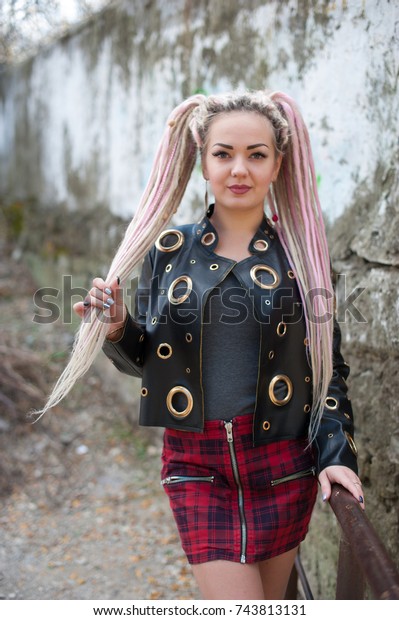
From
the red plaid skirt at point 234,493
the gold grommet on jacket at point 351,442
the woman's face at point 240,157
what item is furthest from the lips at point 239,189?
the gold grommet on jacket at point 351,442

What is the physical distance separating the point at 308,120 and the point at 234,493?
1.48m

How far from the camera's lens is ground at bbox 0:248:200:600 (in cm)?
Answer: 294

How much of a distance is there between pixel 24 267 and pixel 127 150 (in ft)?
7.59

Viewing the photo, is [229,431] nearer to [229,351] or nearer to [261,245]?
[229,351]

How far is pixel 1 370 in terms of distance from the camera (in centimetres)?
406

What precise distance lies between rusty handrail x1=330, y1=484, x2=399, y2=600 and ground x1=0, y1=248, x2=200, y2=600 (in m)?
1.46

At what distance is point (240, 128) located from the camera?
1763 millimetres

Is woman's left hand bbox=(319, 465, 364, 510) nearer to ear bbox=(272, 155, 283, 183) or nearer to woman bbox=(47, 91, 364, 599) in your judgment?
woman bbox=(47, 91, 364, 599)

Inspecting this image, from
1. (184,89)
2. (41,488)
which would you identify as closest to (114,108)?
(184,89)

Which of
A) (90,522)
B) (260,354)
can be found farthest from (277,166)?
(90,522)

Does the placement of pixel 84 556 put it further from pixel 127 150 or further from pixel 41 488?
pixel 127 150

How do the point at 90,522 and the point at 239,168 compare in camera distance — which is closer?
the point at 239,168

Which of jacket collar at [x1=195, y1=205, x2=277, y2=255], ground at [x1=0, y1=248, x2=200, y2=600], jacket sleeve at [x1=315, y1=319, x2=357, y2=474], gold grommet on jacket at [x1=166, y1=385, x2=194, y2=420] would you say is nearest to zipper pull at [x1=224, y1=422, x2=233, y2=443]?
gold grommet on jacket at [x1=166, y1=385, x2=194, y2=420]

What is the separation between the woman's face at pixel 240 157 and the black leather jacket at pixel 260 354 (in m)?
0.14
